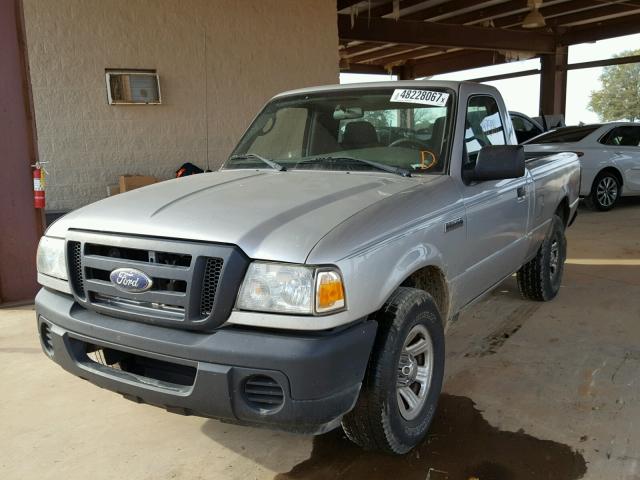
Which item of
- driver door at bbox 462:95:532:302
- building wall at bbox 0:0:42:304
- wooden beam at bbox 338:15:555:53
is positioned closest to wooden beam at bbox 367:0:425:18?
wooden beam at bbox 338:15:555:53

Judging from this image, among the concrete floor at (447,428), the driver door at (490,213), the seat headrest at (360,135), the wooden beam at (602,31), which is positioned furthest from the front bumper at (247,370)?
the wooden beam at (602,31)

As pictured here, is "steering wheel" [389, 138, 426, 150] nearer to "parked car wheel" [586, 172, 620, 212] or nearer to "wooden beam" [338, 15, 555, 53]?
"parked car wheel" [586, 172, 620, 212]

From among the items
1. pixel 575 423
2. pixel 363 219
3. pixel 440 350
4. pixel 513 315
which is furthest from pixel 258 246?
pixel 513 315

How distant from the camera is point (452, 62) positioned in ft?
71.7

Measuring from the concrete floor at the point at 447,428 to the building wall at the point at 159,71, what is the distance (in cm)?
473

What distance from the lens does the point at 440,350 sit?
296 cm

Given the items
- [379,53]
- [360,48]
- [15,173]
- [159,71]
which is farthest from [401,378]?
[379,53]

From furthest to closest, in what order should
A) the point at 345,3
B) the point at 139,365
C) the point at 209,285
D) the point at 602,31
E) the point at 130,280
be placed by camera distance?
the point at 602,31 → the point at 345,3 → the point at 139,365 → the point at 130,280 → the point at 209,285

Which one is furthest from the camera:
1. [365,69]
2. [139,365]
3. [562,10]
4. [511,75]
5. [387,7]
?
[365,69]

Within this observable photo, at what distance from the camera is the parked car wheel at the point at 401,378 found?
246 centimetres

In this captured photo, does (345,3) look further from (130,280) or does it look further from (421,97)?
(130,280)

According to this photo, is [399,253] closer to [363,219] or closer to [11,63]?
[363,219]

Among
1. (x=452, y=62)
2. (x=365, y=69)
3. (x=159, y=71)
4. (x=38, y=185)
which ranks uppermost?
(x=452, y=62)

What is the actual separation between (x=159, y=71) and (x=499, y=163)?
7.04m
